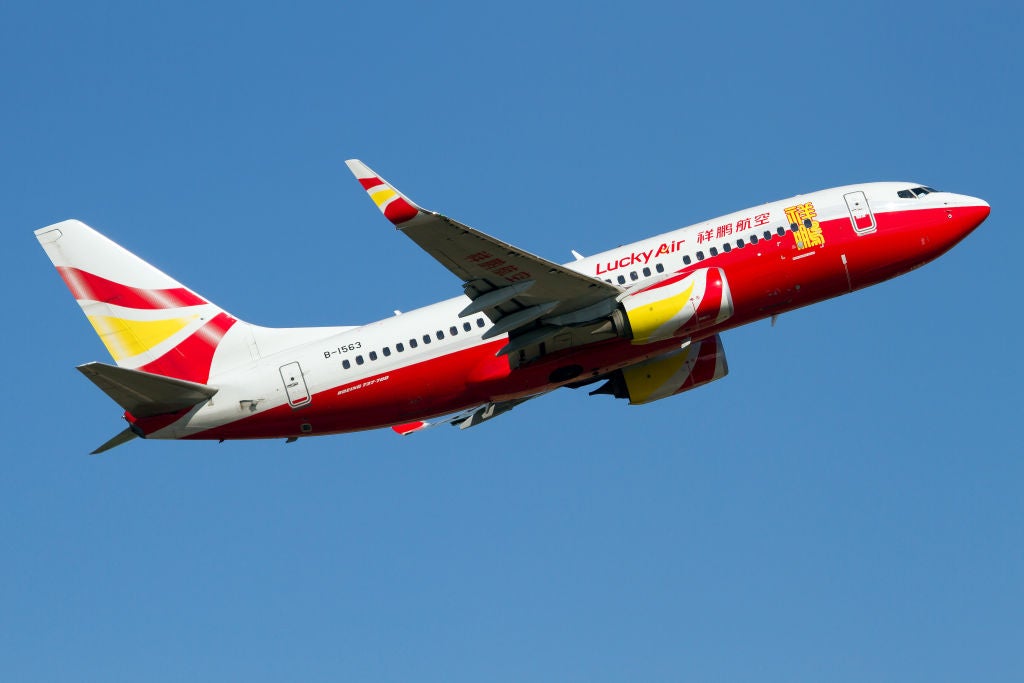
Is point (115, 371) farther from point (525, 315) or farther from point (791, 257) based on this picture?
point (791, 257)

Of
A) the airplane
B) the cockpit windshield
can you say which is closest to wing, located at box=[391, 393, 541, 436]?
the airplane

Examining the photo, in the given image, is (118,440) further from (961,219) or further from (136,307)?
(961,219)

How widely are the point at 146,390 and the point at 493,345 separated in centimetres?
1268

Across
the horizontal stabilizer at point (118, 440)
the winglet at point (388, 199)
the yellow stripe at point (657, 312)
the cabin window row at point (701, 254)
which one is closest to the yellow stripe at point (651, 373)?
the cabin window row at point (701, 254)

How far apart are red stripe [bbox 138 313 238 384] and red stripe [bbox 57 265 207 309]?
1.68 metres

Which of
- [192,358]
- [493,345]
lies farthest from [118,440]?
[493,345]

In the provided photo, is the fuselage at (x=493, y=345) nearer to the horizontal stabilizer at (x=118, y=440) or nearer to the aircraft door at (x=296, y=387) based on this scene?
the aircraft door at (x=296, y=387)

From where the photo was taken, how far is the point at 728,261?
5303 centimetres

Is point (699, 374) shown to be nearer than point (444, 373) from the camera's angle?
No

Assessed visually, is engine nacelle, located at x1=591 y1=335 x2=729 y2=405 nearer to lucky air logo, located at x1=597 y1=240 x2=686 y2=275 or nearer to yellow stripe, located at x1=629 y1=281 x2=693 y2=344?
lucky air logo, located at x1=597 y1=240 x2=686 y2=275

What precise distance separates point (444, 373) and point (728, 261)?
37.4 feet

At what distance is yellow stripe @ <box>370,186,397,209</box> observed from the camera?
148 feet

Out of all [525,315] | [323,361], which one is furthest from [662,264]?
[323,361]

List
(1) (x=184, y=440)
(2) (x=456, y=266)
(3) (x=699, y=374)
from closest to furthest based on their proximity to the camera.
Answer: (2) (x=456, y=266), (1) (x=184, y=440), (3) (x=699, y=374)
